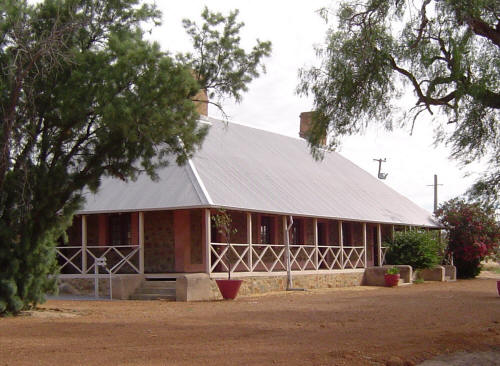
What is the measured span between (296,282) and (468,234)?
35.5ft

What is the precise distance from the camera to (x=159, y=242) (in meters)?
18.4

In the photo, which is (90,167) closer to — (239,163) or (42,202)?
(42,202)

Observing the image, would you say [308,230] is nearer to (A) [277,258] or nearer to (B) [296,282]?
(B) [296,282]

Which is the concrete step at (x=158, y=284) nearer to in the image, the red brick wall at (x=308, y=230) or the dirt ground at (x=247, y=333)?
the dirt ground at (x=247, y=333)

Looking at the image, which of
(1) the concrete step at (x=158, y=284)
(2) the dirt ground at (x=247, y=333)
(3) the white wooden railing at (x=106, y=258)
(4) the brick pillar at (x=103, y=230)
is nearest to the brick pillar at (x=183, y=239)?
(3) the white wooden railing at (x=106, y=258)

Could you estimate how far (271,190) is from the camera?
782 inches

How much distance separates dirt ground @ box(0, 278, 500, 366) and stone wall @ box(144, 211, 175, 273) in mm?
3151

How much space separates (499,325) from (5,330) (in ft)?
26.0

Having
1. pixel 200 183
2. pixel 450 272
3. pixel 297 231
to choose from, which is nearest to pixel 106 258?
pixel 200 183

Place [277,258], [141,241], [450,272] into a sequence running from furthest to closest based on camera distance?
[450,272], [277,258], [141,241]

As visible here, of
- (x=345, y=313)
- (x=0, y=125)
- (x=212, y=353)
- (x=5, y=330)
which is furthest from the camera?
(x=345, y=313)

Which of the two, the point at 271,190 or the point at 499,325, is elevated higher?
the point at 271,190

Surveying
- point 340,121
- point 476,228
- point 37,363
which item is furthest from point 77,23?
point 476,228

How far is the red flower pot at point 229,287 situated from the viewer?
15.8 m
